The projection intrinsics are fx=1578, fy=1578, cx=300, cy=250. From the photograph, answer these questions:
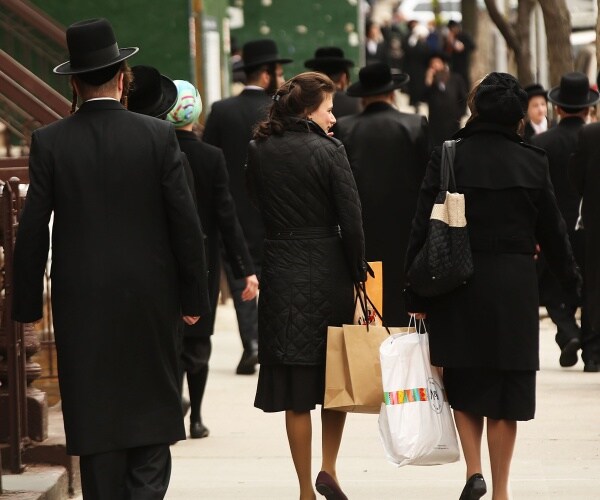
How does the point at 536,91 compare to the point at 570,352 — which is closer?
the point at 570,352

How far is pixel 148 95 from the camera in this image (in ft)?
25.1

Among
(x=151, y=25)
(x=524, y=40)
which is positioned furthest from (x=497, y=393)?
(x=524, y=40)

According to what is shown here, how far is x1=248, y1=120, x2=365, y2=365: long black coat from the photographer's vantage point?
6.89 meters

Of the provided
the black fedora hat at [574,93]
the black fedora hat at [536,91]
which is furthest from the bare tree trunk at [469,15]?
the black fedora hat at [574,93]

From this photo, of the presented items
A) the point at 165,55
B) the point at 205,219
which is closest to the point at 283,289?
the point at 205,219

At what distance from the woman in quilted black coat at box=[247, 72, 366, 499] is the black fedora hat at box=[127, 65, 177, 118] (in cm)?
77

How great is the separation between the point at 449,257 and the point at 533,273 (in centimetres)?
45

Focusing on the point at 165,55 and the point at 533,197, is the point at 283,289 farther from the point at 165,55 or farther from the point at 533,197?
the point at 165,55

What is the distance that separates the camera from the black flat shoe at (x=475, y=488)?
6.61 meters

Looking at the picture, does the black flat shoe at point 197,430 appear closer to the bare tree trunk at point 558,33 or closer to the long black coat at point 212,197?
the long black coat at point 212,197

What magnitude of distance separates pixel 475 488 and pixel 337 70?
6.31m

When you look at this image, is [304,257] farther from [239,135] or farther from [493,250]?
[239,135]

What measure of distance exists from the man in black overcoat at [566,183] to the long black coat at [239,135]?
212 centimetres

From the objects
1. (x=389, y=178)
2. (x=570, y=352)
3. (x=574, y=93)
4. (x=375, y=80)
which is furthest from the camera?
(x=574, y=93)
